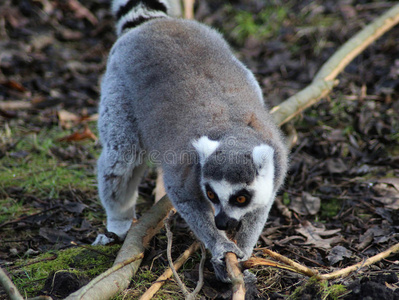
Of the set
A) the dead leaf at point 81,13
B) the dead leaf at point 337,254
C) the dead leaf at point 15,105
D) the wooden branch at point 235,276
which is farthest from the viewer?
the dead leaf at point 81,13

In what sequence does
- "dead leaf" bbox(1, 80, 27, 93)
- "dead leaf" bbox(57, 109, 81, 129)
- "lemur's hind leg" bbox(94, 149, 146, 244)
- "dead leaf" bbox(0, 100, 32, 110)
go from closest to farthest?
"lemur's hind leg" bbox(94, 149, 146, 244) < "dead leaf" bbox(57, 109, 81, 129) < "dead leaf" bbox(0, 100, 32, 110) < "dead leaf" bbox(1, 80, 27, 93)

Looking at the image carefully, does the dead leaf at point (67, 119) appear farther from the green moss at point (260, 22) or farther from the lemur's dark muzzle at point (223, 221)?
the lemur's dark muzzle at point (223, 221)

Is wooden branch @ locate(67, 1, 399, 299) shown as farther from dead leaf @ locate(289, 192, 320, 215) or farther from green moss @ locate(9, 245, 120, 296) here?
dead leaf @ locate(289, 192, 320, 215)

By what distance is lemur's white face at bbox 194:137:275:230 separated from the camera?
4.03 metres

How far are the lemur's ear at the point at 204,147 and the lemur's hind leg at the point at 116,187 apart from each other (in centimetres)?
156

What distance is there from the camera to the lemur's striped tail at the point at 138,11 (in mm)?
6422

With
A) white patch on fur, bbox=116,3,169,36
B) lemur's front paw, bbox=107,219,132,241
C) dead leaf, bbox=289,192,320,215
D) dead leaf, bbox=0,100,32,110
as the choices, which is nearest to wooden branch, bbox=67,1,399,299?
lemur's front paw, bbox=107,219,132,241

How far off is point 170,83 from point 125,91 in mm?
801

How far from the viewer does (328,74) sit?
7.50 metres

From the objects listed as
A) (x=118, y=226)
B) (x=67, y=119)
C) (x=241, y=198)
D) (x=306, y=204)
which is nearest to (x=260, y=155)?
(x=241, y=198)

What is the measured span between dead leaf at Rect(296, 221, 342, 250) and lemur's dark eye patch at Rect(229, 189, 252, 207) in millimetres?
1318

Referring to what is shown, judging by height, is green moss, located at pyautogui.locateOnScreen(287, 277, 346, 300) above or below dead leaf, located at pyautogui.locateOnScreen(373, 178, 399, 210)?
above

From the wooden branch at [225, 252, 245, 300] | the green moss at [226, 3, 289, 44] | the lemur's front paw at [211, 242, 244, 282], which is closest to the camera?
the wooden branch at [225, 252, 245, 300]

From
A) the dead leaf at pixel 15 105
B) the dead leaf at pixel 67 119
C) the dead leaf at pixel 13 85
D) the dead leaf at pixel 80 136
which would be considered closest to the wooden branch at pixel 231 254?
the dead leaf at pixel 80 136
